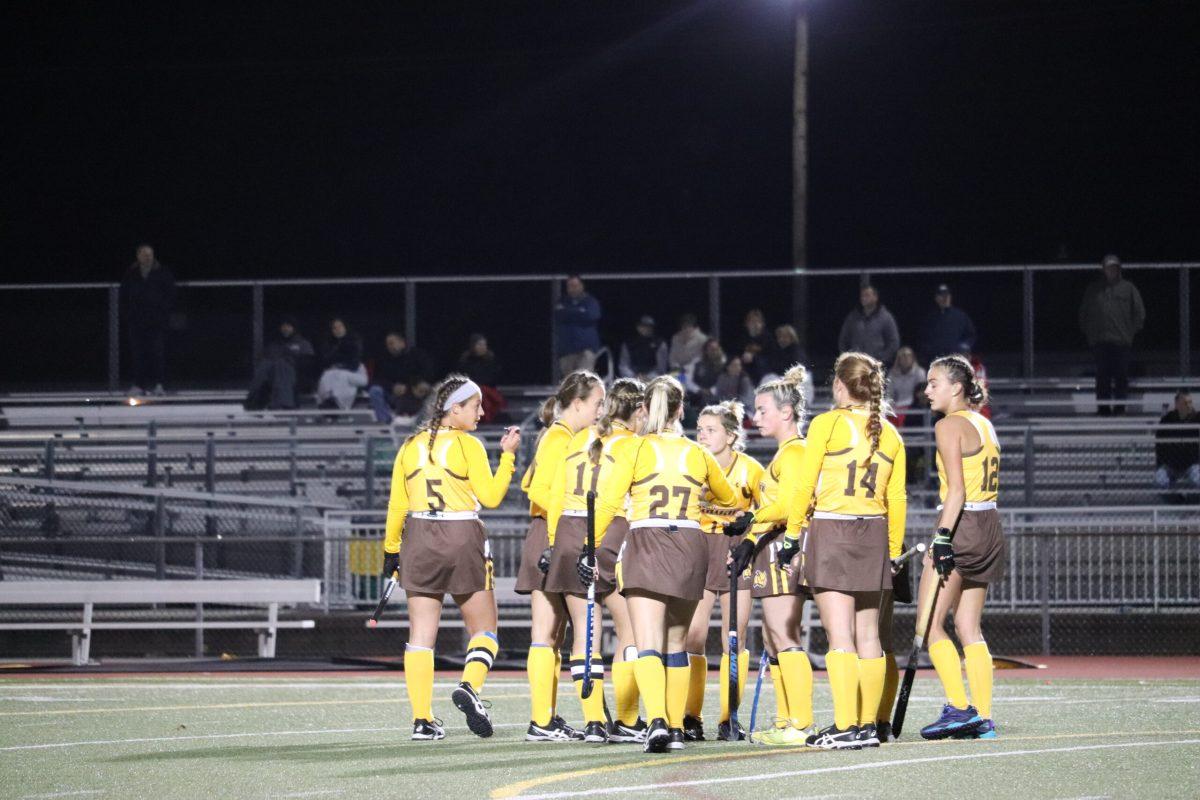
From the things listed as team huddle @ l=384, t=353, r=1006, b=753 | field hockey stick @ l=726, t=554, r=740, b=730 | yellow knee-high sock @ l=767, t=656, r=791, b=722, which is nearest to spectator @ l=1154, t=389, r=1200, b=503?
team huddle @ l=384, t=353, r=1006, b=753

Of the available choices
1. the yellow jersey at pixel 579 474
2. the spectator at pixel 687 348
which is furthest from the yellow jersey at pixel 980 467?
the spectator at pixel 687 348

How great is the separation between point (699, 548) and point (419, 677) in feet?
5.99

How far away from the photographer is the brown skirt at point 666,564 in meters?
9.38

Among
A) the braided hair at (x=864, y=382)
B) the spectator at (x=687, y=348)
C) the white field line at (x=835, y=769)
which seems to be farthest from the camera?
the spectator at (x=687, y=348)

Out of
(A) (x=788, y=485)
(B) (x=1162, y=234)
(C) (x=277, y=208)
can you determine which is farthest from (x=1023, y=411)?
(C) (x=277, y=208)

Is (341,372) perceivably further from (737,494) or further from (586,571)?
(586,571)

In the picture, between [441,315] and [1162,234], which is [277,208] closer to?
[441,315]

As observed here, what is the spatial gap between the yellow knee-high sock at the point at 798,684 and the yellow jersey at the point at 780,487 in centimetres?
67

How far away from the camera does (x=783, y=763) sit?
901 cm

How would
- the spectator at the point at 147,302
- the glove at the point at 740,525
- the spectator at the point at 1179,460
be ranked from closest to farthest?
the glove at the point at 740,525 → the spectator at the point at 1179,460 → the spectator at the point at 147,302

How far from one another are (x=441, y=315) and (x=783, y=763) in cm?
1892

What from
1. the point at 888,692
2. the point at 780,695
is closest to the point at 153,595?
the point at 780,695

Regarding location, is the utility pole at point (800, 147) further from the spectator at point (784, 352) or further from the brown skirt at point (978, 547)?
the brown skirt at point (978, 547)

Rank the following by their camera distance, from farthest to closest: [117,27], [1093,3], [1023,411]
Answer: [117,27], [1093,3], [1023,411]
